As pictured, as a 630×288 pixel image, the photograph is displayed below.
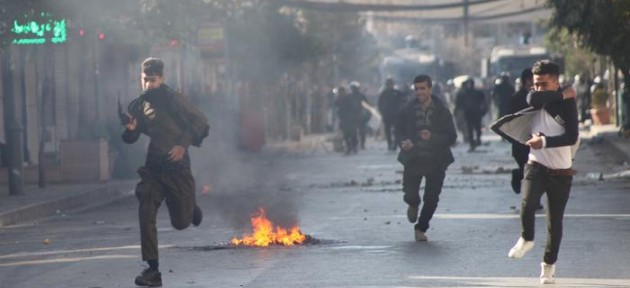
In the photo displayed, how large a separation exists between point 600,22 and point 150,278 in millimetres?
19767

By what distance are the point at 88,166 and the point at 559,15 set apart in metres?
9.28

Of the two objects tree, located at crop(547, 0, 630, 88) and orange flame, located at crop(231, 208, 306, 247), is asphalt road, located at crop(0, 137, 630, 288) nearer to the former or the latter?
orange flame, located at crop(231, 208, 306, 247)

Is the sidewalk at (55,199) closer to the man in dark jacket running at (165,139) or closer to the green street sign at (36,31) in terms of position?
the green street sign at (36,31)

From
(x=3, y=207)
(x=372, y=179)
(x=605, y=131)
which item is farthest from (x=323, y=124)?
(x=3, y=207)

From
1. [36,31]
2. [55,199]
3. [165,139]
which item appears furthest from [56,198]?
[165,139]

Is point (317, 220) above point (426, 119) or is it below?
below

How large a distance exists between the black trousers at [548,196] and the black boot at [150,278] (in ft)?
8.91

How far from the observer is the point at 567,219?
1798cm

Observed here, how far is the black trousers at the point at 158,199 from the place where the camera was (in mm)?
12531

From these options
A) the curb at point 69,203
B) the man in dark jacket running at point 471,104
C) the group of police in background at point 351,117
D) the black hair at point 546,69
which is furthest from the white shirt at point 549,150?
the group of police in background at point 351,117

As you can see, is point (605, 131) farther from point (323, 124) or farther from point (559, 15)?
point (323, 124)

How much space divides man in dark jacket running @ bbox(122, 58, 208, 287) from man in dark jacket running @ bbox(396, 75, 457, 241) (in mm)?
3598

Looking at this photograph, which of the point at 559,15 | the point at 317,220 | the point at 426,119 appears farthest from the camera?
the point at 559,15

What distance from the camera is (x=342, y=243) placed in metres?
15.6
